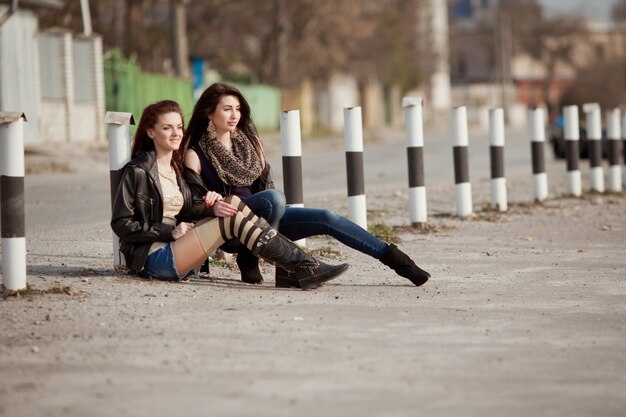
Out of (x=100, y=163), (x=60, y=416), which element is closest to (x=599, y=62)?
(x=100, y=163)

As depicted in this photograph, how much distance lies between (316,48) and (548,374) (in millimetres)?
49922

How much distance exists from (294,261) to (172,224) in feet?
2.36

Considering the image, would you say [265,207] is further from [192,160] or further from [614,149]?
[614,149]

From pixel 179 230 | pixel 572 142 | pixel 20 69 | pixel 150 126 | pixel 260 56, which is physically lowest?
pixel 179 230

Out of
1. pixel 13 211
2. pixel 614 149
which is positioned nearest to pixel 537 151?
pixel 614 149

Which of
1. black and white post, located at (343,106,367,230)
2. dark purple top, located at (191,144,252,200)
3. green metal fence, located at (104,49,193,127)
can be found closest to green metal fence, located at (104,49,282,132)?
green metal fence, located at (104,49,193,127)

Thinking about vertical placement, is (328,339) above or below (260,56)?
below

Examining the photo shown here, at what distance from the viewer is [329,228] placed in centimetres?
783

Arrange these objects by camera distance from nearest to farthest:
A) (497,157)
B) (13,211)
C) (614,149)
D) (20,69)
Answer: (13,211) → (497,157) → (614,149) → (20,69)

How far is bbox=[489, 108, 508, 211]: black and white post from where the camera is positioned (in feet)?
43.1

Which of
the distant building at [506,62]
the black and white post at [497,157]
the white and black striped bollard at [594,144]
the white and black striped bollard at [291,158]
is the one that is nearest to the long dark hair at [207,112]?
the white and black striped bollard at [291,158]

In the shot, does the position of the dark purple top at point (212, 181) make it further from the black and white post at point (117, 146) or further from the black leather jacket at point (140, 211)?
the black and white post at point (117, 146)

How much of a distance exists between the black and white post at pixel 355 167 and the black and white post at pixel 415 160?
1.00 m

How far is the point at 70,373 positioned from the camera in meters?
5.07
